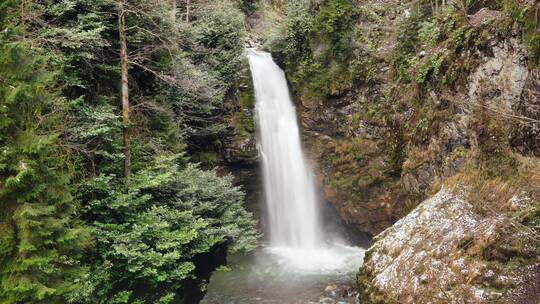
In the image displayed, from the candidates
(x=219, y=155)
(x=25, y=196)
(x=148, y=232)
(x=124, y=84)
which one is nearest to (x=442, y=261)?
(x=148, y=232)

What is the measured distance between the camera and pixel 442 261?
688 cm

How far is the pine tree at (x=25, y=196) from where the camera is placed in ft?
16.3

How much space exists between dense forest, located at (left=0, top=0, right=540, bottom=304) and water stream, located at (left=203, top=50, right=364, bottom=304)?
0.98m

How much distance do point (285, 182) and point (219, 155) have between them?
9.63 feet

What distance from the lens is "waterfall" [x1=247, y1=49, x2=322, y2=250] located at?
15.1 metres

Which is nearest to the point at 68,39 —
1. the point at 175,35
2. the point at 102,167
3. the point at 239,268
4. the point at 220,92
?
the point at 102,167

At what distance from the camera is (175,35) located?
1070cm

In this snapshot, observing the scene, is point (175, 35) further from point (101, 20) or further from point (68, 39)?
point (68, 39)

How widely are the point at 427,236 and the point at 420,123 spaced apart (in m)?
4.53

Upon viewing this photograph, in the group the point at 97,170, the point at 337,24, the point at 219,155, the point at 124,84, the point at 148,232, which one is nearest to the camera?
the point at 148,232

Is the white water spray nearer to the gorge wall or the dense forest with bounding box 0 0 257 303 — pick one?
the gorge wall

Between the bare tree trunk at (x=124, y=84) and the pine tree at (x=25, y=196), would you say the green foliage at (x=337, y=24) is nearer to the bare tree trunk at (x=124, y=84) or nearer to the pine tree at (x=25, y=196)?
the bare tree trunk at (x=124, y=84)

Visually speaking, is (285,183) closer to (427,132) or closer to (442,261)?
(427,132)

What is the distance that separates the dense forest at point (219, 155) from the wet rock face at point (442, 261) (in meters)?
0.03
